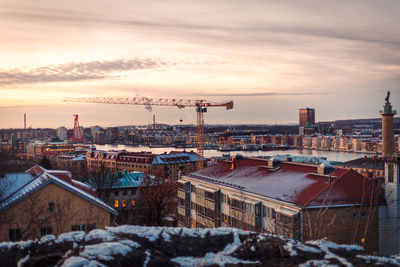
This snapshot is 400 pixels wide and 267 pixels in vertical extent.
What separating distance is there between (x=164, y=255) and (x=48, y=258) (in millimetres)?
709

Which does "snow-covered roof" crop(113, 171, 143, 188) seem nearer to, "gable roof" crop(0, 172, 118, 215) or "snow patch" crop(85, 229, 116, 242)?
"gable roof" crop(0, 172, 118, 215)

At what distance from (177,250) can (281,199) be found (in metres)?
5.74

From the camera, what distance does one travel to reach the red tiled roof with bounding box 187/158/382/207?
7.57 meters

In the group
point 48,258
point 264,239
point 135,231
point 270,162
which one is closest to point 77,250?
point 48,258

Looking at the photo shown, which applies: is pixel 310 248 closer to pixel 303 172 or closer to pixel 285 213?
pixel 285 213

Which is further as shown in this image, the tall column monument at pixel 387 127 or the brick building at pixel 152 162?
the brick building at pixel 152 162

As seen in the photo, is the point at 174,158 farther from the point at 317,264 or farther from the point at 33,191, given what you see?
the point at 317,264

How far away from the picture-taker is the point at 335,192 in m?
7.72

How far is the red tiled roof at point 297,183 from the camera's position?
24.8ft

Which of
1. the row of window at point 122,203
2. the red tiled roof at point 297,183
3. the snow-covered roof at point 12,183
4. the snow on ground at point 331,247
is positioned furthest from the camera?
the row of window at point 122,203

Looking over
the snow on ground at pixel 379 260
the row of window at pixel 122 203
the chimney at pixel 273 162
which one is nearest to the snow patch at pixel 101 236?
the snow on ground at pixel 379 260

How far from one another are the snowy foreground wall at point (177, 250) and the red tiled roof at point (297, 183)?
370 cm

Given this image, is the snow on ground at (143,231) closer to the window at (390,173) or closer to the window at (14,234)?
the window at (14,234)

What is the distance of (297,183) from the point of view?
342 inches
